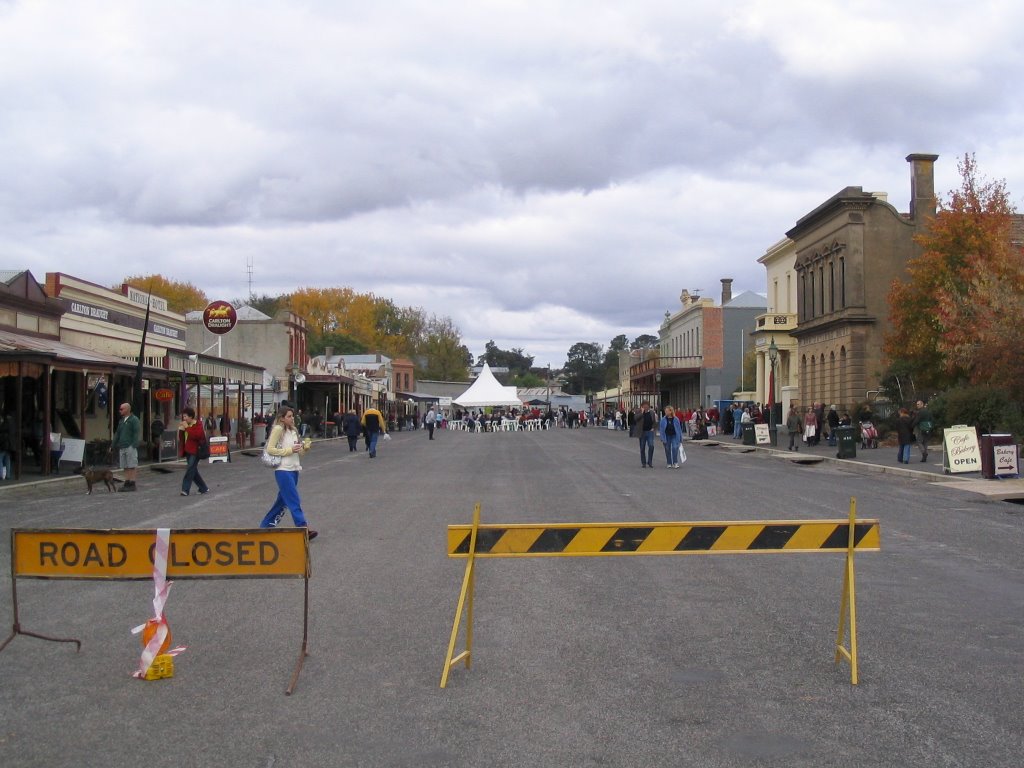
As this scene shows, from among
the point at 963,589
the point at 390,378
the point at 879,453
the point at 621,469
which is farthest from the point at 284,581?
the point at 390,378

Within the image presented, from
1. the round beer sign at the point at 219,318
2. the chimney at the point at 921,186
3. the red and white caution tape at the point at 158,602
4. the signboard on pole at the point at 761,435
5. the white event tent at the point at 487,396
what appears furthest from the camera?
the white event tent at the point at 487,396

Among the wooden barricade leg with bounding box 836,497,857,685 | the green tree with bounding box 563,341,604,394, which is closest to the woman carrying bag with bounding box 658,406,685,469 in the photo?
the wooden barricade leg with bounding box 836,497,857,685

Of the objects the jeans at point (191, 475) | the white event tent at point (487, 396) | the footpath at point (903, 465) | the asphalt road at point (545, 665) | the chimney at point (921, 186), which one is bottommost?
the asphalt road at point (545, 665)

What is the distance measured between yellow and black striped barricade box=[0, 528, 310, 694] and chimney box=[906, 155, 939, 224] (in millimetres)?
45972

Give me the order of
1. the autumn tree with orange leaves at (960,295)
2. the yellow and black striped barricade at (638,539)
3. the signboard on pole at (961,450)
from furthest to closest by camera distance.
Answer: the autumn tree with orange leaves at (960,295) → the signboard on pole at (961,450) → the yellow and black striped barricade at (638,539)

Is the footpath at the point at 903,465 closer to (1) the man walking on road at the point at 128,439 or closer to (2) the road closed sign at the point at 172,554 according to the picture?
(1) the man walking on road at the point at 128,439

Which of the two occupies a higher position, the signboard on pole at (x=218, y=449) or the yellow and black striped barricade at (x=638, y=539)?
the yellow and black striped barricade at (x=638, y=539)

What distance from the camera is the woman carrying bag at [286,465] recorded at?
41.1 ft

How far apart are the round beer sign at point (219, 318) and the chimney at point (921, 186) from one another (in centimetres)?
3021

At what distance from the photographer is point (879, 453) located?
33.4 meters

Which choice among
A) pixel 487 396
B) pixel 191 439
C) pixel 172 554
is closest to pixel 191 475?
pixel 191 439

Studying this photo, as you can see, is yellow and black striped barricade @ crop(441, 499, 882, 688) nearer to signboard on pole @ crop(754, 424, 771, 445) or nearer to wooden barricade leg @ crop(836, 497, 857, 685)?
wooden barricade leg @ crop(836, 497, 857, 685)

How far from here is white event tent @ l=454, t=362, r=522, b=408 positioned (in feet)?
244

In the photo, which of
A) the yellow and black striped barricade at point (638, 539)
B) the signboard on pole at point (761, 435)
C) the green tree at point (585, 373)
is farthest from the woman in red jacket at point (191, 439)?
the green tree at point (585, 373)
